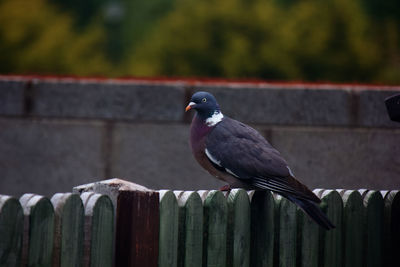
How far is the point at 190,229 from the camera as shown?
3824 millimetres

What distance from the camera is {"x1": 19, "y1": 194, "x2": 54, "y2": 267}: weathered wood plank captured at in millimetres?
3146

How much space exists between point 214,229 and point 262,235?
0.44 metres

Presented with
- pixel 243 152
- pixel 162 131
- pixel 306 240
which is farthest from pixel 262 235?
pixel 162 131

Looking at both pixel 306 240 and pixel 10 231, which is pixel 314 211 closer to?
pixel 306 240

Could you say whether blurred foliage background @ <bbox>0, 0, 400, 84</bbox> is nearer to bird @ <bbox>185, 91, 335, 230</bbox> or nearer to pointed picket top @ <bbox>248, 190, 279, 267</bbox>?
bird @ <bbox>185, 91, 335, 230</bbox>

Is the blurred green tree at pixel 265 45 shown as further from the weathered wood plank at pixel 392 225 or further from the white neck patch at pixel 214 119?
the weathered wood plank at pixel 392 225


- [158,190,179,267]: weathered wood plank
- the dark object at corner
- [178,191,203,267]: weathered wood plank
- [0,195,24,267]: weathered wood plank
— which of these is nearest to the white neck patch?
the dark object at corner

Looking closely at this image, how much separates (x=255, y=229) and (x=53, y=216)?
4.78ft

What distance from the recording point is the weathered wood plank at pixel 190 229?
382 cm

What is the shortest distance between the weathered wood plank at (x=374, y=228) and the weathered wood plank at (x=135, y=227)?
1821 millimetres

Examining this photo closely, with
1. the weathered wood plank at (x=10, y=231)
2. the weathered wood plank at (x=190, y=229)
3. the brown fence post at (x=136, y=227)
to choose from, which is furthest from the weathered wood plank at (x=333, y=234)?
the weathered wood plank at (x=10, y=231)

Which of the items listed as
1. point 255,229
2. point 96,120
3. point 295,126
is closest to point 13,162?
point 96,120

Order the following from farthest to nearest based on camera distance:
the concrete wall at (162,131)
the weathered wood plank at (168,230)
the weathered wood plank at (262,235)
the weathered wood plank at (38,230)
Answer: the concrete wall at (162,131)
the weathered wood plank at (262,235)
the weathered wood plank at (168,230)
the weathered wood plank at (38,230)

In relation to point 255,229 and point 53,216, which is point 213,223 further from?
point 53,216
